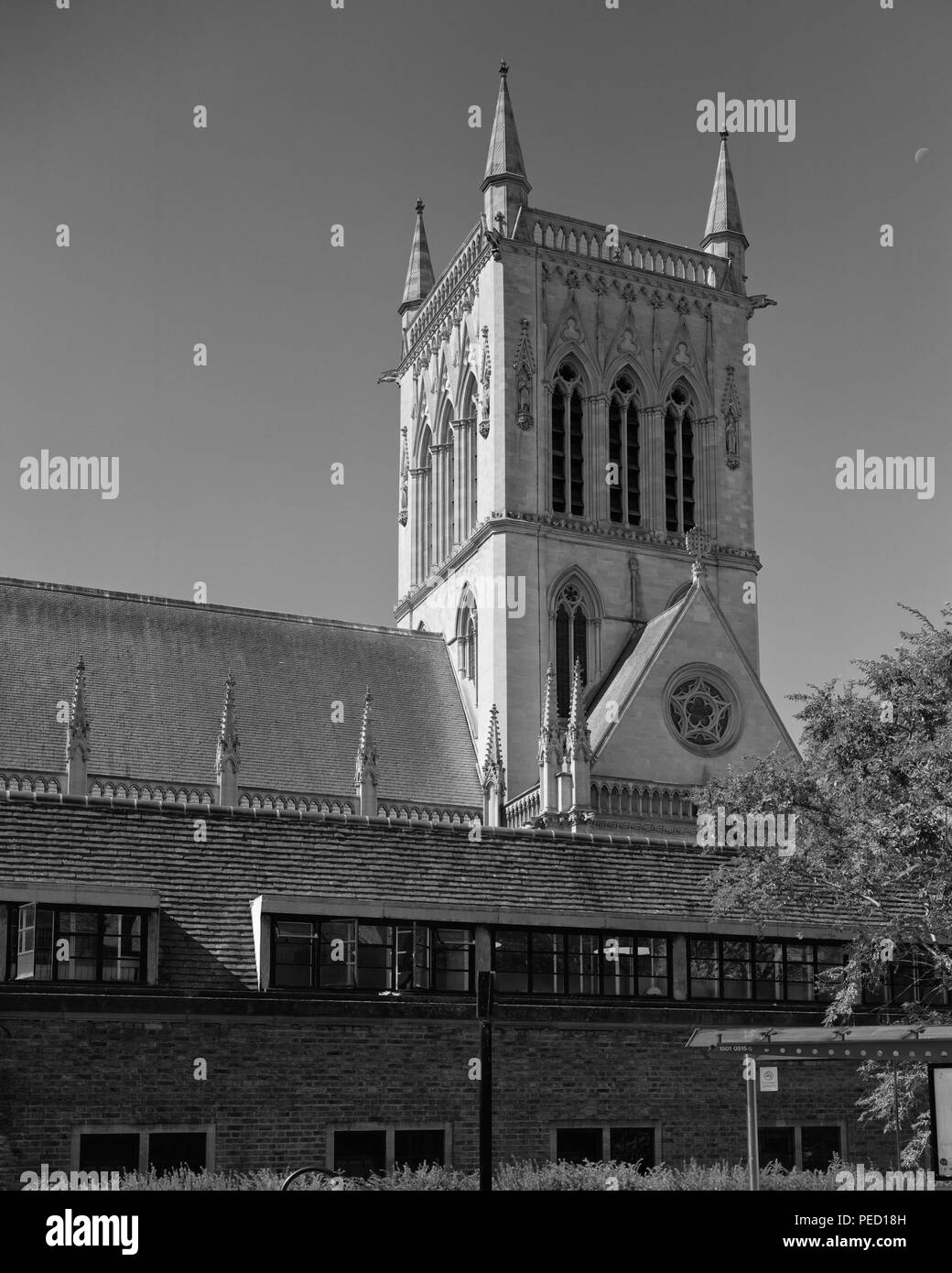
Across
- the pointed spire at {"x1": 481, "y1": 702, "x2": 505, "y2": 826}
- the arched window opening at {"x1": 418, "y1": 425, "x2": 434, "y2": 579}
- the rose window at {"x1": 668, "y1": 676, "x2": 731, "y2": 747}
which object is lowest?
the pointed spire at {"x1": 481, "y1": 702, "x2": 505, "y2": 826}

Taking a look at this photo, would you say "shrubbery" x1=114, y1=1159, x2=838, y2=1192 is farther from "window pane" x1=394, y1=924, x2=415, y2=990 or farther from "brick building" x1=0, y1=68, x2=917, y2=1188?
"window pane" x1=394, y1=924, x2=415, y2=990

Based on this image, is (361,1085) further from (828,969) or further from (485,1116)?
(828,969)

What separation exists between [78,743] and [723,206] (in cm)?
3458

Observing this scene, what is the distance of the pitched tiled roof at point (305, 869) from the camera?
23969 millimetres

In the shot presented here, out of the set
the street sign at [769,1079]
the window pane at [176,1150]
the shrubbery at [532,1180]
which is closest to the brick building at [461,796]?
the window pane at [176,1150]

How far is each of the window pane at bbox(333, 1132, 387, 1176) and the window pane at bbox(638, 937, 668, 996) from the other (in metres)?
5.10

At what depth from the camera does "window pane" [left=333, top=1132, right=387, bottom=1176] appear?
2281 centimetres

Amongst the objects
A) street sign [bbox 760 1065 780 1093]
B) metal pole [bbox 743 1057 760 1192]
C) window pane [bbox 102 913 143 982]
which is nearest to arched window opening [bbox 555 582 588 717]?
window pane [bbox 102 913 143 982]

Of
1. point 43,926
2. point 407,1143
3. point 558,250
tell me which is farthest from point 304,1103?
point 558,250

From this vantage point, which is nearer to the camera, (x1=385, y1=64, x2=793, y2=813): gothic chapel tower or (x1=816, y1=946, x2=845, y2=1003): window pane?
(x1=816, y1=946, x2=845, y2=1003): window pane

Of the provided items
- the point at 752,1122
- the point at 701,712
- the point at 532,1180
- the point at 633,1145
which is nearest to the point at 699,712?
the point at 701,712

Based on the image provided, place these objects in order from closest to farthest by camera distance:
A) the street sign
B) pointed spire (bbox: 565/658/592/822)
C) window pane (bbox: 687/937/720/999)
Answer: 1. the street sign
2. window pane (bbox: 687/937/720/999)
3. pointed spire (bbox: 565/658/592/822)
